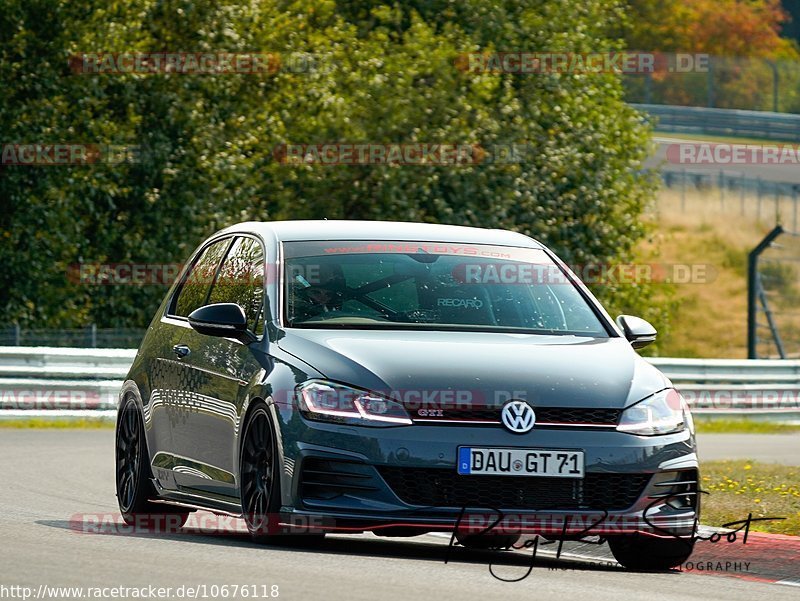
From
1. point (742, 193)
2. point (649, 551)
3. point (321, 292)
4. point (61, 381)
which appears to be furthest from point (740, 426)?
point (742, 193)

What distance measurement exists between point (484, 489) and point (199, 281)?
288 centimetres

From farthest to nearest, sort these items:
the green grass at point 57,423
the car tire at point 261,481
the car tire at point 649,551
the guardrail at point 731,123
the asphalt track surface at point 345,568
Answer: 1. the guardrail at point 731,123
2. the green grass at point 57,423
3. the car tire at point 649,551
4. the car tire at point 261,481
5. the asphalt track surface at point 345,568

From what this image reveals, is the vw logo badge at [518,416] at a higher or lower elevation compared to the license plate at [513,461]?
higher

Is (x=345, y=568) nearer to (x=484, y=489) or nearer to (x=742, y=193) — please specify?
(x=484, y=489)

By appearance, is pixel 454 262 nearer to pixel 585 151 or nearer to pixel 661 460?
pixel 661 460

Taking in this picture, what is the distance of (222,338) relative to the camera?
32.0ft

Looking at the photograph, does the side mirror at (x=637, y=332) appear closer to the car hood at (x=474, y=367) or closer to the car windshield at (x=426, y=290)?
the car windshield at (x=426, y=290)

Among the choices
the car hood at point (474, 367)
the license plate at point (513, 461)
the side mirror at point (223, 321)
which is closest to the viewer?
the license plate at point (513, 461)

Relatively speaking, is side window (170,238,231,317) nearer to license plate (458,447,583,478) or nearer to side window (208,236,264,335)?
side window (208,236,264,335)

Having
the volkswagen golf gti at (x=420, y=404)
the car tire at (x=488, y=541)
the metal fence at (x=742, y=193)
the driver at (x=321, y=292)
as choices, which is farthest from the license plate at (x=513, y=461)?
the metal fence at (x=742, y=193)

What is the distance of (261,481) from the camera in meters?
8.94

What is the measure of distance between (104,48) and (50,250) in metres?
3.31

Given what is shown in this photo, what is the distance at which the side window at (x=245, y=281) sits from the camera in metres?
9.70

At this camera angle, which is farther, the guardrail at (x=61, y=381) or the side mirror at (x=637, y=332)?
the guardrail at (x=61, y=381)
